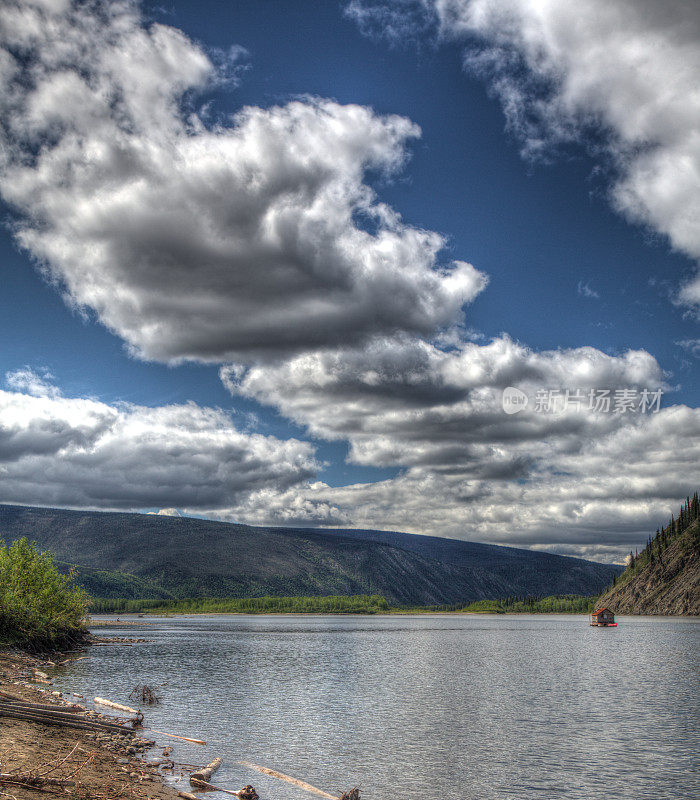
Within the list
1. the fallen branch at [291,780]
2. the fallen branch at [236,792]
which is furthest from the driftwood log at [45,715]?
the fallen branch at [236,792]

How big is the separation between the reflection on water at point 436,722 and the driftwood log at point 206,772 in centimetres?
70

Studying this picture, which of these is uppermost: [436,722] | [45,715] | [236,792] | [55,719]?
[45,715]

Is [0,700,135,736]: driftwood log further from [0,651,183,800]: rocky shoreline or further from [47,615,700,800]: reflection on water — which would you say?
[47,615,700,800]: reflection on water

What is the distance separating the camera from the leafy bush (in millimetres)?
96875

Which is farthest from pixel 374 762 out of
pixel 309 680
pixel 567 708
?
pixel 309 680

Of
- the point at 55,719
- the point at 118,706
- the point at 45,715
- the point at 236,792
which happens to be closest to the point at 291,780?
the point at 236,792

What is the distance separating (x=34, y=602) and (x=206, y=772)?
256ft

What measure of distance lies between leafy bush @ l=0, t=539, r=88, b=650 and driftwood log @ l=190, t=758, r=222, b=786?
228ft

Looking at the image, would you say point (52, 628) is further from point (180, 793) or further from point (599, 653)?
point (599, 653)

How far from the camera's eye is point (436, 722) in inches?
2208

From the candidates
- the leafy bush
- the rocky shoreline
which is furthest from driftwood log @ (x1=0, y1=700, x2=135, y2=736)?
the leafy bush

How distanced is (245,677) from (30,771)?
68.8 meters

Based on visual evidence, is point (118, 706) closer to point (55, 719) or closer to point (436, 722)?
point (55, 719)

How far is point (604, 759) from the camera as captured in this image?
1676 inches
